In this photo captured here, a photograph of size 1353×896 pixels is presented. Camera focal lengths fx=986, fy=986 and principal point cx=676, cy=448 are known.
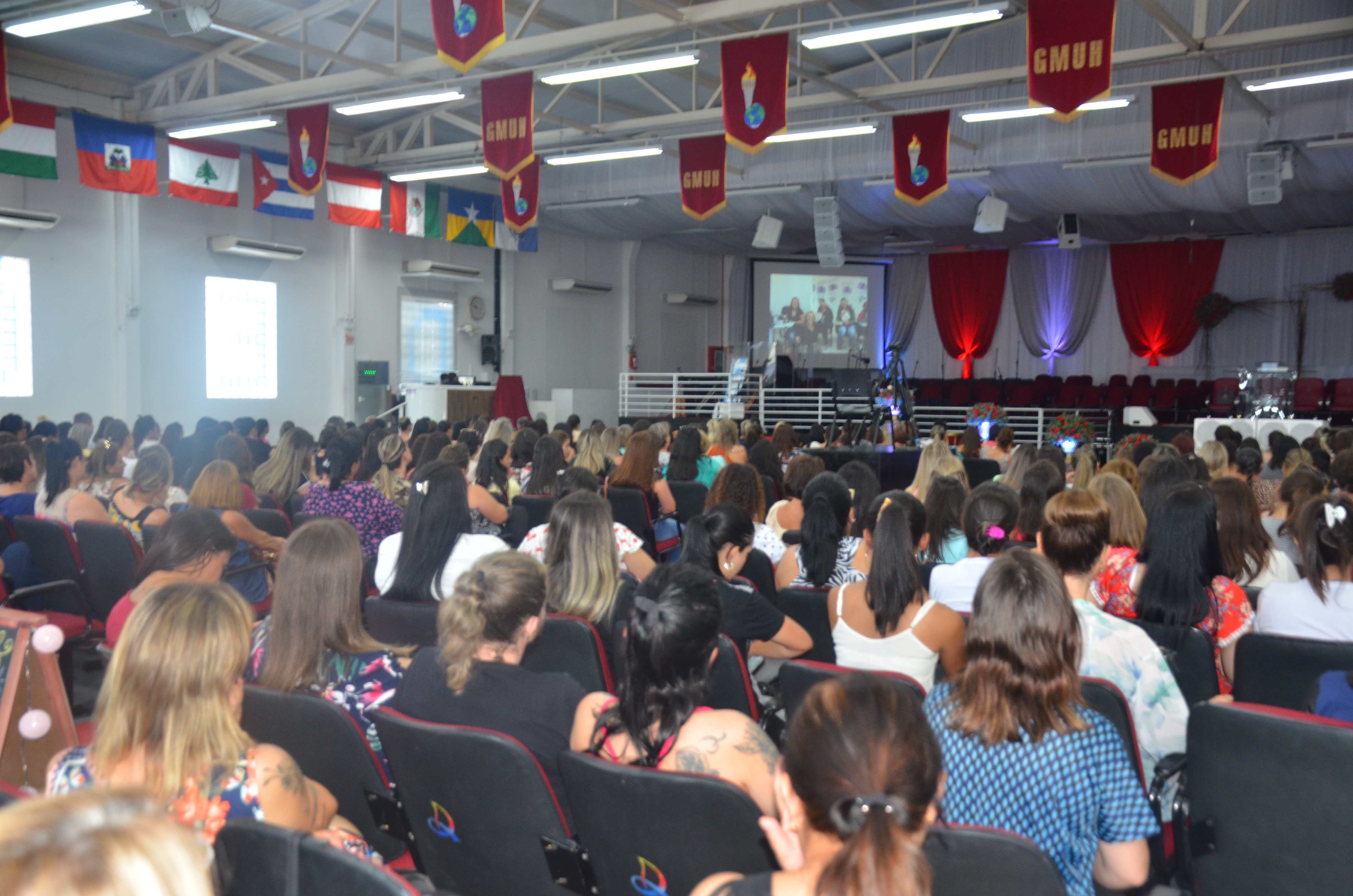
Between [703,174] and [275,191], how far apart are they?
5.40 meters

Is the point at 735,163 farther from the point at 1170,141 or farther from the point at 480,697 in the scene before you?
the point at 480,697

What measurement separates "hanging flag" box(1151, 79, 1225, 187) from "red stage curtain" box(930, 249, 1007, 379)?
36.7ft

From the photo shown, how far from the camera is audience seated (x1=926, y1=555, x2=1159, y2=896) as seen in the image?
1.89 metres

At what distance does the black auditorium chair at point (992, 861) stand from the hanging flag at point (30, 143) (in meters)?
11.3

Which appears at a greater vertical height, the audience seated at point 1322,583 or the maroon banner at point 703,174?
the maroon banner at point 703,174

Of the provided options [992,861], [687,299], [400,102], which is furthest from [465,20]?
[687,299]

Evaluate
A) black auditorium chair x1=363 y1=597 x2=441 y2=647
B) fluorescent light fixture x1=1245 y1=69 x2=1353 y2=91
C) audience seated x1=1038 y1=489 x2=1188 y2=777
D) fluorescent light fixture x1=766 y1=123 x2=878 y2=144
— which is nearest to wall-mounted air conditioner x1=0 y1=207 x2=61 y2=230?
fluorescent light fixture x1=766 y1=123 x2=878 y2=144

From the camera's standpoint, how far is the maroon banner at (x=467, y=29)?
6891mm

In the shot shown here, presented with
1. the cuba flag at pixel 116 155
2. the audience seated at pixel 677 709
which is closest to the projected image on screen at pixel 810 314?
the cuba flag at pixel 116 155

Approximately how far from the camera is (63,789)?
178 centimetres

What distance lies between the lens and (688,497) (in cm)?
672

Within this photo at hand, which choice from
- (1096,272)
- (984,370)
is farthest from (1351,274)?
(984,370)

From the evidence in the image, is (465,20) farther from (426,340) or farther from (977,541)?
(426,340)

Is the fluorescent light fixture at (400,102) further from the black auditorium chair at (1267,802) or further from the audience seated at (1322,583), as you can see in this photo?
the black auditorium chair at (1267,802)
